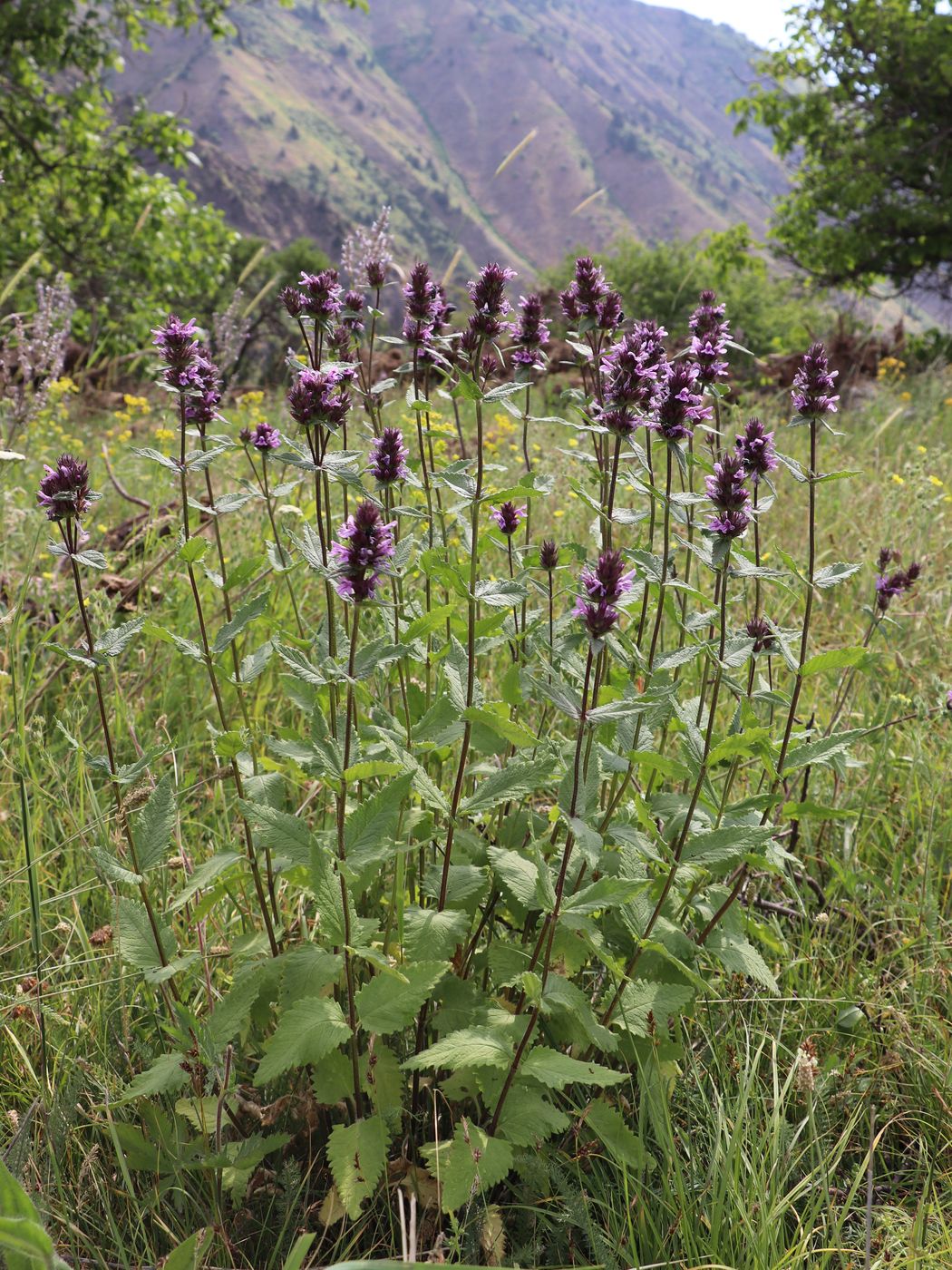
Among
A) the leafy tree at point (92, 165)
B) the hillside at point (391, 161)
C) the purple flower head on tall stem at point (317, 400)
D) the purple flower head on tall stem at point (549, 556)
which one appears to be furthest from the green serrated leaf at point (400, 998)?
the hillside at point (391, 161)

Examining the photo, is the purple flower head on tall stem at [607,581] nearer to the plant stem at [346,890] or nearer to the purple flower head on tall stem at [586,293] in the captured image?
the plant stem at [346,890]

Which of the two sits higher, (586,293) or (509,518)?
(586,293)

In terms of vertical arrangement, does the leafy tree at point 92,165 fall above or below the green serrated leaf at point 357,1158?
below

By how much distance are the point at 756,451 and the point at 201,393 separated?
44.9 inches

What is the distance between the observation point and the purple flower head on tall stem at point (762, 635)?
1943mm

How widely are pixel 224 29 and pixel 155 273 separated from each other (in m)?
3.29

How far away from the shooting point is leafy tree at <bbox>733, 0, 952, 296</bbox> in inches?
643

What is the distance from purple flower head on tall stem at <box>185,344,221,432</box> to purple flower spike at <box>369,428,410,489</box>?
40 centimetres

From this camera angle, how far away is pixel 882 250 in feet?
58.7

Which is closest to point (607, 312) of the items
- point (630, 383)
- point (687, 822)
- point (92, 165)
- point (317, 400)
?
point (630, 383)

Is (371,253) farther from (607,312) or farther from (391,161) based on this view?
(391,161)

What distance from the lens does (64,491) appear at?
5.01 ft

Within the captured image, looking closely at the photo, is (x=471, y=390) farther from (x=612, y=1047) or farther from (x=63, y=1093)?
(x=63, y=1093)

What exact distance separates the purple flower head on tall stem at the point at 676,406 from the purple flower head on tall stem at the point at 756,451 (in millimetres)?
97
